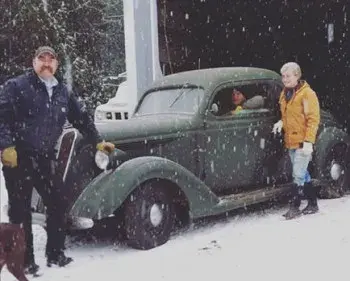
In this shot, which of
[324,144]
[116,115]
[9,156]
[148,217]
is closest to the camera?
[9,156]

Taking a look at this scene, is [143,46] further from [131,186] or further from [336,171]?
[131,186]

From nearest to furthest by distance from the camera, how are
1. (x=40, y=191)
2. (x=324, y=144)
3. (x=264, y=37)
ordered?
(x=40, y=191) < (x=324, y=144) < (x=264, y=37)

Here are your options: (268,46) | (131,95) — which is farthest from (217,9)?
(131,95)

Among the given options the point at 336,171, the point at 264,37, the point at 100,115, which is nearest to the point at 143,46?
the point at 100,115

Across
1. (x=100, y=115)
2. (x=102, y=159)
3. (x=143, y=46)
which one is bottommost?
(x=100, y=115)

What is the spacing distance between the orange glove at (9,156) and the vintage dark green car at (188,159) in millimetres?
725

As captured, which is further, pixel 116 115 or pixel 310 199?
pixel 116 115

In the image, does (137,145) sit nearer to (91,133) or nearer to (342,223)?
(91,133)

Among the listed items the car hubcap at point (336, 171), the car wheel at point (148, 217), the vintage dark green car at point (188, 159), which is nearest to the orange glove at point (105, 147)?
the vintage dark green car at point (188, 159)

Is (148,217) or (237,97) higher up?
(237,97)

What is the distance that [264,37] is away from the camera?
1079cm

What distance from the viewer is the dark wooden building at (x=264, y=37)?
9664 mm

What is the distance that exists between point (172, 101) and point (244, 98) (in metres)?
0.83

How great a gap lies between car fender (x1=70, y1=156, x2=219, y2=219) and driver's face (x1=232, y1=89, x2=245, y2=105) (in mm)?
1266
